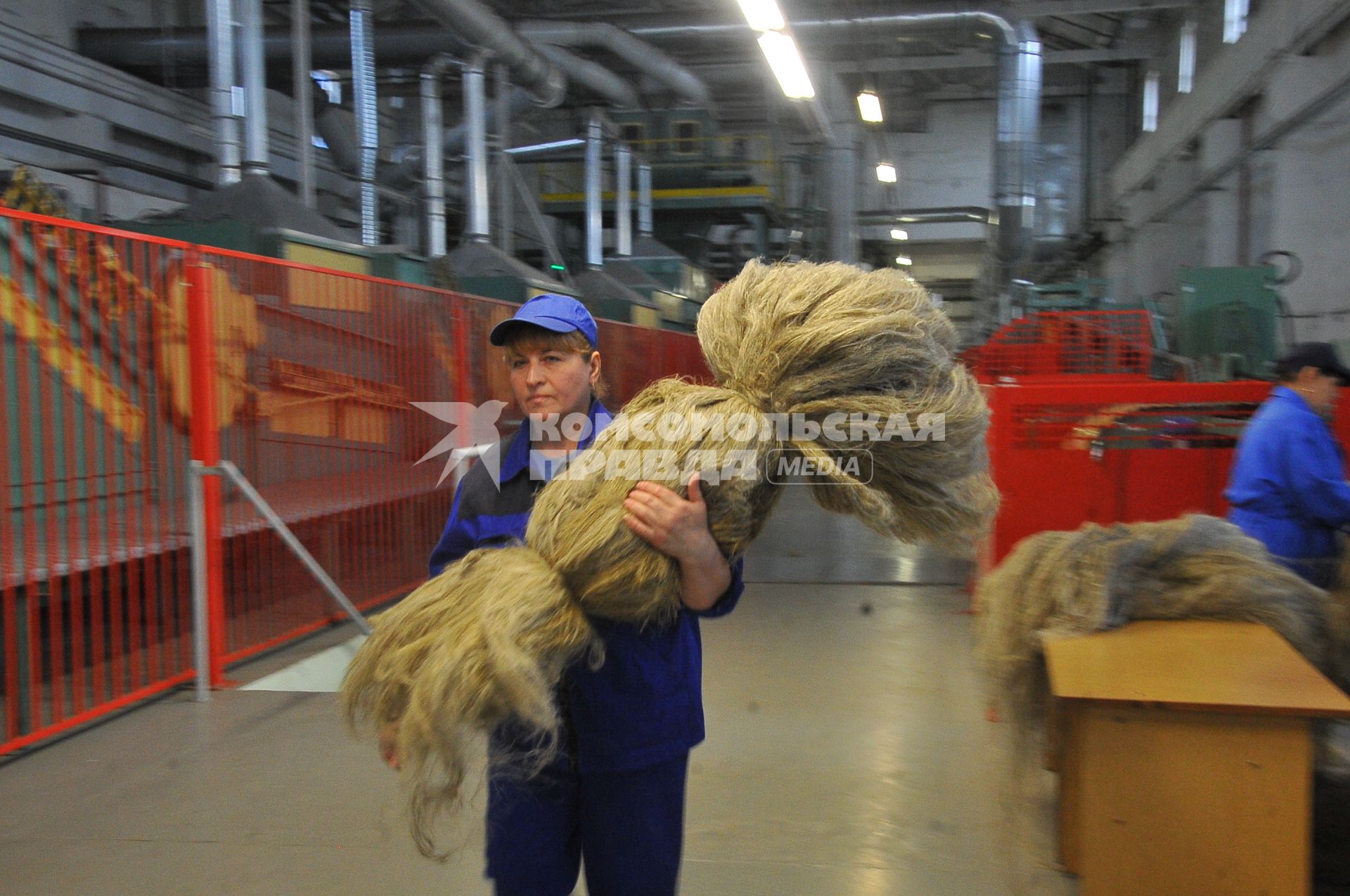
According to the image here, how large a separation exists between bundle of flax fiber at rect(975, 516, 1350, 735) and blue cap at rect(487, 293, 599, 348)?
4.51 feet

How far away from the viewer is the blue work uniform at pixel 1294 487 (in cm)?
314

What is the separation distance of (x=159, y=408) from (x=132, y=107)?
915 centimetres

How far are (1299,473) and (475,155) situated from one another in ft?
30.2

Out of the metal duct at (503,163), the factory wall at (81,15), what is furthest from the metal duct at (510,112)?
the factory wall at (81,15)

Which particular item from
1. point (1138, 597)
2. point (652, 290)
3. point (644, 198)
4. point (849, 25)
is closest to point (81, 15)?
point (652, 290)

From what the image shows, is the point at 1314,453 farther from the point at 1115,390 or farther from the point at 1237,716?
the point at 1237,716

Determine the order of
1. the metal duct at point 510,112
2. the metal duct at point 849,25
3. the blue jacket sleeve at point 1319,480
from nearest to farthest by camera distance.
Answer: the blue jacket sleeve at point 1319,480 < the metal duct at point 849,25 < the metal duct at point 510,112

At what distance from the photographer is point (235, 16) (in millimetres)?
9117

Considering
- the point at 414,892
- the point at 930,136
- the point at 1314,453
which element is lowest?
the point at 414,892

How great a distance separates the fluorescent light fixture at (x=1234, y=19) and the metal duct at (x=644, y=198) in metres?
8.80

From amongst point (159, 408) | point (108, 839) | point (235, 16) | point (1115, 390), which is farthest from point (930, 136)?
point (108, 839)

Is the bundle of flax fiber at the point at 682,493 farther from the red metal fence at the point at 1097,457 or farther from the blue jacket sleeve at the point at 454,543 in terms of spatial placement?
the red metal fence at the point at 1097,457

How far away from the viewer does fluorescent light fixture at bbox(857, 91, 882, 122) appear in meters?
11.3

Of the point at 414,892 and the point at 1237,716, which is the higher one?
the point at 1237,716
